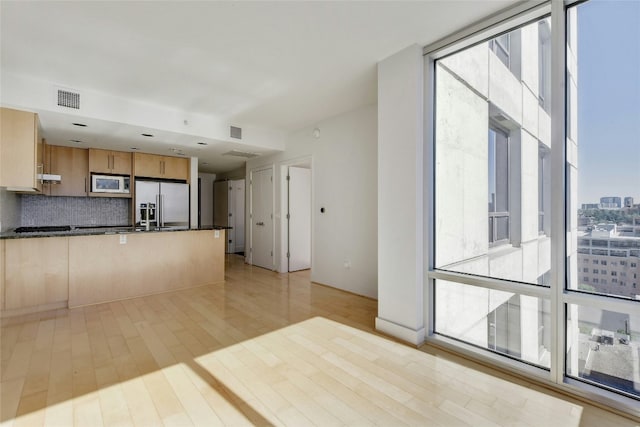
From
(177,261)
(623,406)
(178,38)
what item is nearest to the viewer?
(623,406)

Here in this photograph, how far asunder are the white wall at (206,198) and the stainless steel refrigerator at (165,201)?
9.18ft

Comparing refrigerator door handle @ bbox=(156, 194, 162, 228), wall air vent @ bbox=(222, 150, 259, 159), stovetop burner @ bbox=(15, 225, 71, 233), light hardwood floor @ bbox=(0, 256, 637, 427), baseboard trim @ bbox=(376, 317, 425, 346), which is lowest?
light hardwood floor @ bbox=(0, 256, 637, 427)

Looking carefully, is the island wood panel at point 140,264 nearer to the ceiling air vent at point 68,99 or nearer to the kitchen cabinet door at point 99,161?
the ceiling air vent at point 68,99

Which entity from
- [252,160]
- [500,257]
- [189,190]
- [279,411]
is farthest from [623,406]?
[189,190]

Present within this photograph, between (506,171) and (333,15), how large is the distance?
203 cm

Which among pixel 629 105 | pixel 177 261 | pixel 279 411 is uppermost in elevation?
pixel 629 105

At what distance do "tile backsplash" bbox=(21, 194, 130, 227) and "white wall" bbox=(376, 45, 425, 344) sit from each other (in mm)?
5605

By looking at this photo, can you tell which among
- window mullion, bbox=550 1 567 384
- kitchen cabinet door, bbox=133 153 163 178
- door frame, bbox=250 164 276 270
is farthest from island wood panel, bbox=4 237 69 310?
window mullion, bbox=550 1 567 384

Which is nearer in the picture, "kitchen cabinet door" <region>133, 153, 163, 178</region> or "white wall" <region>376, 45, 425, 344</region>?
"white wall" <region>376, 45, 425, 344</region>

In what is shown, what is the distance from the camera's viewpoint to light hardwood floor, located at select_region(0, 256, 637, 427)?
1.74 metres

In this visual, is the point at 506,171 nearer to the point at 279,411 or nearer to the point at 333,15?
the point at 333,15

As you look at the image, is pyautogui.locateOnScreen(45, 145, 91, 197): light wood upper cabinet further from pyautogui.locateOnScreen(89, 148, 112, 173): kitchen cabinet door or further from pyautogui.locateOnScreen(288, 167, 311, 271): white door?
pyautogui.locateOnScreen(288, 167, 311, 271): white door

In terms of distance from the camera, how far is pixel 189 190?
20.6 ft

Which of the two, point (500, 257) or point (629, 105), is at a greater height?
point (629, 105)
